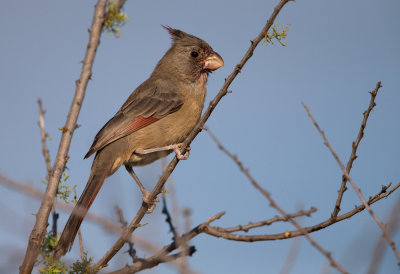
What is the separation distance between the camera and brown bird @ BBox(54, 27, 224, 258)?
4855 mm

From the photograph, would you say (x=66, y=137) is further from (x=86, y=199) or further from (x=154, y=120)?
(x=154, y=120)

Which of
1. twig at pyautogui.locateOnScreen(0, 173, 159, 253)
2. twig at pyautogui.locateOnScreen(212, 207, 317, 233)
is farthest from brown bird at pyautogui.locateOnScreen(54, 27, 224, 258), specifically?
twig at pyautogui.locateOnScreen(0, 173, 159, 253)

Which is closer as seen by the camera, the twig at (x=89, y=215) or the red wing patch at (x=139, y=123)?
the twig at (x=89, y=215)

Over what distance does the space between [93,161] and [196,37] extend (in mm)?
2135

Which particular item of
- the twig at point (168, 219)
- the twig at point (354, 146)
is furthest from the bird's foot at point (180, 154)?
the twig at point (354, 146)

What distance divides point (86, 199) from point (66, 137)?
158 centimetres

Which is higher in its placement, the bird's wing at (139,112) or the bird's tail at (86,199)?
the bird's wing at (139,112)

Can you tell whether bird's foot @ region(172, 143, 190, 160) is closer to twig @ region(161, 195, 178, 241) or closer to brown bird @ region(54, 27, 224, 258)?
brown bird @ region(54, 27, 224, 258)

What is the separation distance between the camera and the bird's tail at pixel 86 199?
123 inches

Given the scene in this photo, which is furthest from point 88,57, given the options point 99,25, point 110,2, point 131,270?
point 131,270

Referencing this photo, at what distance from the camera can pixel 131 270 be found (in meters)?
2.45

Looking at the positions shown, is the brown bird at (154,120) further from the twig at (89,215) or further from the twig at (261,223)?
the twig at (89,215)

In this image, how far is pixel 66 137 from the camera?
107 inches

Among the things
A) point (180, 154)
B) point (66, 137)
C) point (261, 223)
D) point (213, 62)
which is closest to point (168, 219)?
point (261, 223)
